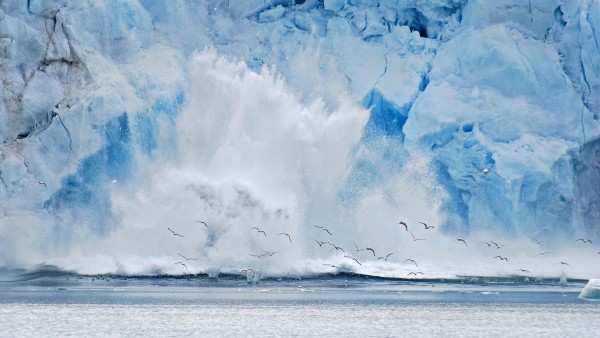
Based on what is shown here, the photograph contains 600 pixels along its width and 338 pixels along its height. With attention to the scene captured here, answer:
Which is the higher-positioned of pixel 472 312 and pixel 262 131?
pixel 262 131

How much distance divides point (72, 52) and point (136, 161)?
178 inches

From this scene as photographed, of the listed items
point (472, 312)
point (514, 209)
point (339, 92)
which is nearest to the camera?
point (472, 312)

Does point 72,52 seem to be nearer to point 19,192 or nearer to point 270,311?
point 19,192

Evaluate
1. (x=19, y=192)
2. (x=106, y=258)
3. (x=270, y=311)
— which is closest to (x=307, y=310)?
(x=270, y=311)

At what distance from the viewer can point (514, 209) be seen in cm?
4144

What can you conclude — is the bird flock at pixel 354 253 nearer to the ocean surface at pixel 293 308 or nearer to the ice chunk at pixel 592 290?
the ocean surface at pixel 293 308

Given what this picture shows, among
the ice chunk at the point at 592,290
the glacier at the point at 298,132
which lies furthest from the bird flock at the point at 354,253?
the ice chunk at the point at 592,290

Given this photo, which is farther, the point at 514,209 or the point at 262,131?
the point at 262,131

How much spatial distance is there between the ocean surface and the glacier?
1.52 meters

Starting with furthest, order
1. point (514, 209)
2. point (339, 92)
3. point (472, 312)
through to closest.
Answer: point (339, 92) → point (514, 209) → point (472, 312)

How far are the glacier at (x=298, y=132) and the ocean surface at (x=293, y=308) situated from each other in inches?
60.0

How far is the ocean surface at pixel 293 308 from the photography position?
32219 mm

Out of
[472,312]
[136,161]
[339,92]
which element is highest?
[339,92]

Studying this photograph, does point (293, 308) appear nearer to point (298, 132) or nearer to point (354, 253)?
point (354, 253)
